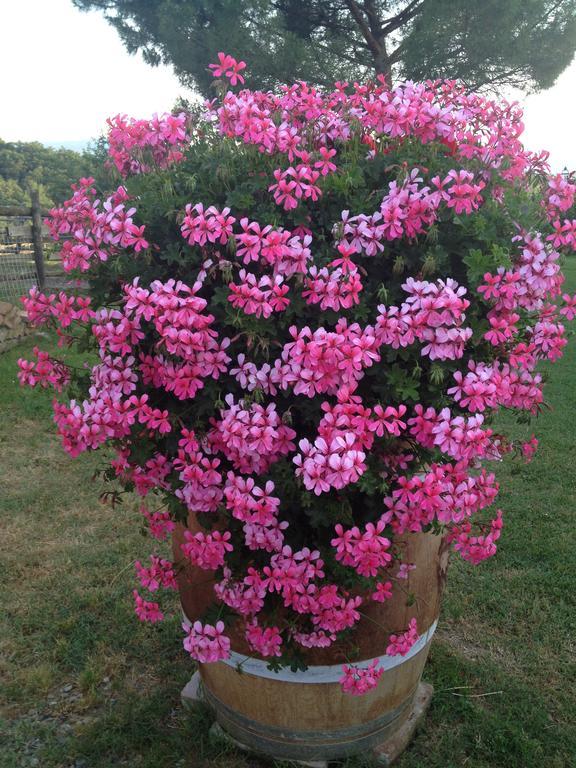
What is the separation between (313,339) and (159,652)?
1.90 m

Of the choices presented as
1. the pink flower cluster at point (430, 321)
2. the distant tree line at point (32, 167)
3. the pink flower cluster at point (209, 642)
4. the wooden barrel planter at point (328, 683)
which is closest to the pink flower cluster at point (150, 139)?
the pink flower cluster at point (430, 321)

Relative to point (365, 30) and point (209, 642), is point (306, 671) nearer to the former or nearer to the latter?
point (209, 642)

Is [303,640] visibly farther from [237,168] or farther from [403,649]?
[237,168]

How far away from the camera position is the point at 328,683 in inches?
77.9

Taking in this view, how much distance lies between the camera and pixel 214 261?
5.65ft

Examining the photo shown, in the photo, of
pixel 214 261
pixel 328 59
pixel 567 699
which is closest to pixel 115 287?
pixel 214 261

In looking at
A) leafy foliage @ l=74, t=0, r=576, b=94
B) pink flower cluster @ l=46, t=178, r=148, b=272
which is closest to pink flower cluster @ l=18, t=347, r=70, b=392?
pink flower cluster @ l=46, t=178, r=148, b=272

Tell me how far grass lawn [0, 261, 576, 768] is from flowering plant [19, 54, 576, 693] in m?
0.59

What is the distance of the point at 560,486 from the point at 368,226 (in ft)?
10.9

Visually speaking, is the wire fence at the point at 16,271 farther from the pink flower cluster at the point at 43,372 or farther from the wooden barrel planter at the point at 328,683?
the wooden barrel planter at the point at 328,683

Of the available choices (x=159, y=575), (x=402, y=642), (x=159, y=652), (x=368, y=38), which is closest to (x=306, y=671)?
(x=402, y=642)

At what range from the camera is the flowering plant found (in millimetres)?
1572

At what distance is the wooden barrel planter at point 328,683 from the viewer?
1.95m

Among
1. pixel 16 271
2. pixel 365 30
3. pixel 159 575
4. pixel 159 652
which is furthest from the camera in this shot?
pixel 365 30
